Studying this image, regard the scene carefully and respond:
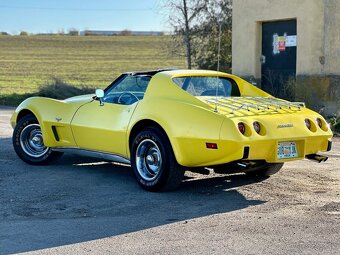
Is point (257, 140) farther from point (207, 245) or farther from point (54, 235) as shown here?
point (54, 235)

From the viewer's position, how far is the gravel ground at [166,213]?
5449 mm

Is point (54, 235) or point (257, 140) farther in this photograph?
point (257, 140)

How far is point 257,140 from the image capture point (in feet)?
22.2

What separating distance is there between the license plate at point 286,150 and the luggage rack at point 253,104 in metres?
0.49

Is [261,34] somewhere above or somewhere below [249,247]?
above

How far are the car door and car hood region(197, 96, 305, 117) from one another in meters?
0.98

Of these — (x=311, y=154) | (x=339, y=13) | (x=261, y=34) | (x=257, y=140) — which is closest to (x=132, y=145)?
(x=257, y=140)

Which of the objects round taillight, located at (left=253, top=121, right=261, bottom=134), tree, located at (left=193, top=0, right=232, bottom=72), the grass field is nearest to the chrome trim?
round taillight, located at (left=253, top=121, right=261, bottom=134)

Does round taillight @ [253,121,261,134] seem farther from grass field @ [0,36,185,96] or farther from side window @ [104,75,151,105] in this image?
grass field @ [0,36,185,96]

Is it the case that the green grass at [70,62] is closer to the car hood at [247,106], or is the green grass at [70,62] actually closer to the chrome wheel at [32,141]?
the chrome wheel at [32,141]

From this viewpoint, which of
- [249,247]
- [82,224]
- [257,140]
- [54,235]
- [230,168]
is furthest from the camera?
[230,168]

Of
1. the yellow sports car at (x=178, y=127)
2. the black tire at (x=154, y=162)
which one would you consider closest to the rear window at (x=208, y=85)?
the yellow sports car at (x=178, y=127)

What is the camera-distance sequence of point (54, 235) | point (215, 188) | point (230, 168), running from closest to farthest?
Answer: point (54, 235), point (230, 168), point (215, 188)

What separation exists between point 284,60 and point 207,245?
11.6 m
